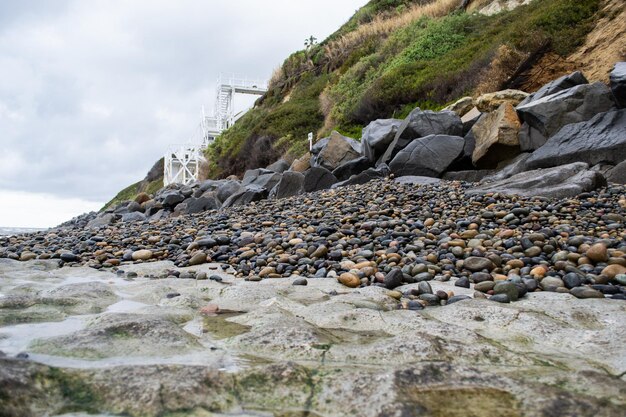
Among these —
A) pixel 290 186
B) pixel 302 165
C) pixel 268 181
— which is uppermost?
pixel 302 165

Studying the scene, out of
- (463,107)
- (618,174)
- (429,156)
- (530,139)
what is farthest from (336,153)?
(618,174)

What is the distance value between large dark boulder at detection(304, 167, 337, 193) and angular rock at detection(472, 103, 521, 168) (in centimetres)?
278

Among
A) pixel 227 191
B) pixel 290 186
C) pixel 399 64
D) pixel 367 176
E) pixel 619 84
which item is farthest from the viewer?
pixel 399 64

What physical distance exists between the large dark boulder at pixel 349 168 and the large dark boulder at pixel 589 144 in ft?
12.0

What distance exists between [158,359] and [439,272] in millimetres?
2438

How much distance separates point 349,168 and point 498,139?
316 centimetres

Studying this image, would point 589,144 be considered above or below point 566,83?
below

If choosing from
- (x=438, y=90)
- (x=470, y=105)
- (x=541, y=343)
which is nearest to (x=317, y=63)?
(x=438, y=90)

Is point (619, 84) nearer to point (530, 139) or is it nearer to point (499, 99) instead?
point (530, 139)

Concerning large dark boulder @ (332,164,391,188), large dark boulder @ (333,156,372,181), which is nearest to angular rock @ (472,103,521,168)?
large dark boulder @ (332,164,391,188)

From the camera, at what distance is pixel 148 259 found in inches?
205

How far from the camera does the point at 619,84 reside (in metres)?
6.43

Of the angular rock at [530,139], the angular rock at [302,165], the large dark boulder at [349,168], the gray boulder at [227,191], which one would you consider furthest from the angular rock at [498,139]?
the gray boulder at [227,191]

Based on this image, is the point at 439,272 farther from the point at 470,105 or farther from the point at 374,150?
the point at 470,105
